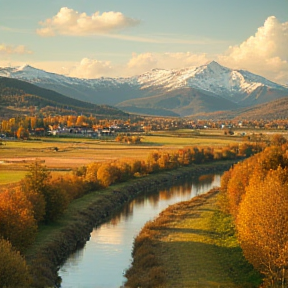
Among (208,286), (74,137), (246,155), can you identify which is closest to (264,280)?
(208,286)

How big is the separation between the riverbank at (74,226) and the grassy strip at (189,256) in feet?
19.5

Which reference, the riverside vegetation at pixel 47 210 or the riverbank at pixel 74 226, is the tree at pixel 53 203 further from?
the riverbank at pixel 74 226

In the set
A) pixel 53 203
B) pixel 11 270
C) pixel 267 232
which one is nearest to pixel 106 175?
pixel 53 203

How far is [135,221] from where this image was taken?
190ft

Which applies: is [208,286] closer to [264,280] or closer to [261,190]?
[264,280]

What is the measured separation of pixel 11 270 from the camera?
2669 centimetres

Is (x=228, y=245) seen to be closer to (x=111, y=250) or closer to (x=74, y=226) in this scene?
(x=111, y=250)

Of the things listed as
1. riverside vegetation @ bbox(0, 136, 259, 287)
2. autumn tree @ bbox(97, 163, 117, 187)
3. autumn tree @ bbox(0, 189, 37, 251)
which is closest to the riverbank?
riverside vegetation @ bbox(0, 136, 259, 287)

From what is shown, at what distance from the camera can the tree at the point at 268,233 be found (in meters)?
31.2

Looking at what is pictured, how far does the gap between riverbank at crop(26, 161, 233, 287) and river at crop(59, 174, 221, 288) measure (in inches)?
38.4

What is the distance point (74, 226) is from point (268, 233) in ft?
78.2

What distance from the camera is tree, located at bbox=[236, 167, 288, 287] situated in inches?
1227

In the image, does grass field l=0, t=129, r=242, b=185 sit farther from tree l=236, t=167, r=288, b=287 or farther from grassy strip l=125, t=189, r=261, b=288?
tree l=236, t=167, r=288, b=287

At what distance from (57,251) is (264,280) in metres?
17.9
